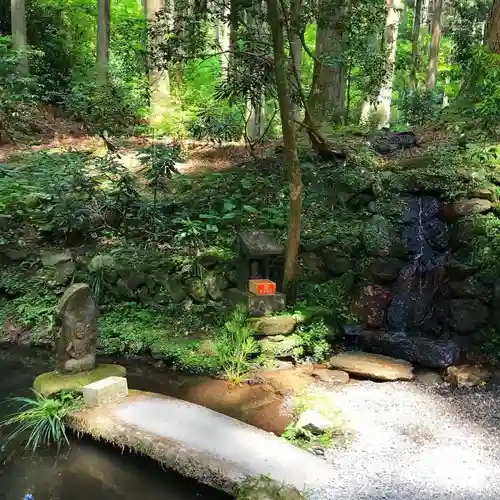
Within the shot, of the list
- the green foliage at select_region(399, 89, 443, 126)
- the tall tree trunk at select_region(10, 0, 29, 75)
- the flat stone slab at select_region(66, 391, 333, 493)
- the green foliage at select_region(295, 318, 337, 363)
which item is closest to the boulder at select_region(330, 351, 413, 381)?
the green foliage at select_region(295, 318, 337, 363)

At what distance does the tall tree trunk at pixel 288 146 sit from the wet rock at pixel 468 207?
9.03ft

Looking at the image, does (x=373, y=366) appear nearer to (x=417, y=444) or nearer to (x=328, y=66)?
(x=417, y=444)

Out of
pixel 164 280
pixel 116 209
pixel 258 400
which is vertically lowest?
pixel 258 400

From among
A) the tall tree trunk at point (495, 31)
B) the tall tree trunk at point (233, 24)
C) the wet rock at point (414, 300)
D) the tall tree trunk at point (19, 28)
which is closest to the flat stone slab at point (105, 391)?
the wet rock at point (414, 300)

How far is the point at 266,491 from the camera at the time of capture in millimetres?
4047

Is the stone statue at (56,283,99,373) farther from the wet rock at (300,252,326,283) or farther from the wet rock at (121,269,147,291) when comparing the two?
the wet rock at (300,252,326,283)

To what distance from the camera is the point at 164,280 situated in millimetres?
8656

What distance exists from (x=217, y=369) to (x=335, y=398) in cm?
164

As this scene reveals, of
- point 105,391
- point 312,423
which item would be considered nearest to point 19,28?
point 105,391

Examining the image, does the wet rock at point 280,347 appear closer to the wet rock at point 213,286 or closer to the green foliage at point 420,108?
the wet rock at point 213,286

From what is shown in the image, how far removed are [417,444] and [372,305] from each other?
3.21m

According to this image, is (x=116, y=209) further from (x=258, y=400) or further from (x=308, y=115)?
(x=258, y=400)

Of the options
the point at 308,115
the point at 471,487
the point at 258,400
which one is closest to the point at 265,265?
the point at 258,400

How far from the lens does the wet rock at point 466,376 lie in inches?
267
